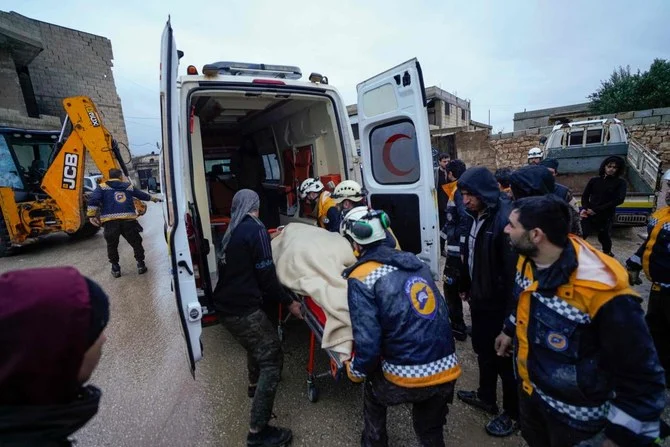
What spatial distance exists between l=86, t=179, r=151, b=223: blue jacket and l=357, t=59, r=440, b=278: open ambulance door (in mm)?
4403

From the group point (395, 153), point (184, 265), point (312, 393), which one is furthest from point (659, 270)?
point (184, 265)

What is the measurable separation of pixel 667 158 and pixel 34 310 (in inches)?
542

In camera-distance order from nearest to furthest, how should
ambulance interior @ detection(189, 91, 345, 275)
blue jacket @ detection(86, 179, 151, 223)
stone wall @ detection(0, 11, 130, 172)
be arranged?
ambulance interior @ detection(189, 91, 345, 275) < blue jacket @ detection(86, 179, 151, 223) < stone wall @ detection(0, 11, 130, 172)

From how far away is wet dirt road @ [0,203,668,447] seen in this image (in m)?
2.33

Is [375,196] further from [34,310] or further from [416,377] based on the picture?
[34,310]

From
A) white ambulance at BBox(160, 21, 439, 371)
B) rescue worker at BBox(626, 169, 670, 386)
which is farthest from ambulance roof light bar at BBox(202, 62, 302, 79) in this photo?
rescue worker at BBox(626, 169, 670, 386)

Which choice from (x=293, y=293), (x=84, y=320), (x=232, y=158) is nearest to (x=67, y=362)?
(x=84, y=320)

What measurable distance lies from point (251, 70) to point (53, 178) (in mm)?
6542

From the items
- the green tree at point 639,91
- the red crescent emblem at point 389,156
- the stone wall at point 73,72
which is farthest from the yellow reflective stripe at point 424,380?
the green tree at point 639,91

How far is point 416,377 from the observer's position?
1.63 metres

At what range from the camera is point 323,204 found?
141 inches

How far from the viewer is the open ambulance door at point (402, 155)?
9.46ft

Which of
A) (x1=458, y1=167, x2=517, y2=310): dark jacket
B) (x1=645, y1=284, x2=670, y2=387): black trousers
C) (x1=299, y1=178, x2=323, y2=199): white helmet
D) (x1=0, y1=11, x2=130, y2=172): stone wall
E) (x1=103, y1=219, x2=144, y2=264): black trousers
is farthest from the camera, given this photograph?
(x1=0, y1=11, x2=130, y2=172): stone wall

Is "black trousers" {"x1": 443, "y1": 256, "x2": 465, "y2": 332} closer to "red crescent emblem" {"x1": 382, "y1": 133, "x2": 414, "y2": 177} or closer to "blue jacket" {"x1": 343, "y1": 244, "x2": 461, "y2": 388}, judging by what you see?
"red crescent emblem" {"x1": 382, "y1": 133, "x2": 414, "y2": 177}
